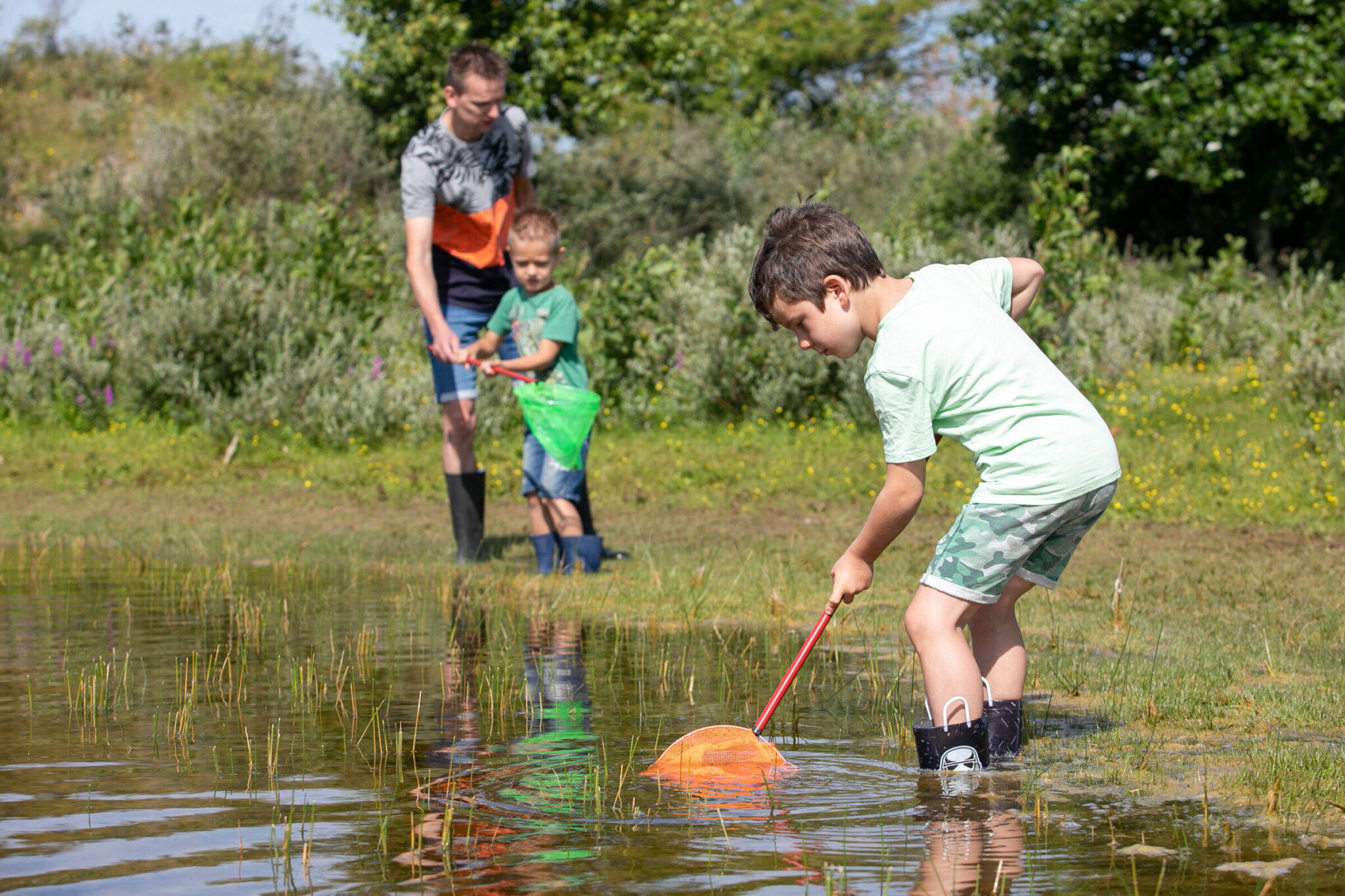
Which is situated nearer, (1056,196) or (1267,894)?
(1267,894)

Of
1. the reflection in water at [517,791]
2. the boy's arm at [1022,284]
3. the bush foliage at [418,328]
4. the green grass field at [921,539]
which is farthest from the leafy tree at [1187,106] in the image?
the reflection in water at [517,791]

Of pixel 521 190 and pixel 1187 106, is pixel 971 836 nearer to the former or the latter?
pixel 521 190

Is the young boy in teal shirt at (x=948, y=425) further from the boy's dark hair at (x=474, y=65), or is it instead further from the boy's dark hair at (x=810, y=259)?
the boy's dark hair at (x=474, y=65)

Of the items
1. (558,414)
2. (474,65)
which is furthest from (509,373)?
(474,65)

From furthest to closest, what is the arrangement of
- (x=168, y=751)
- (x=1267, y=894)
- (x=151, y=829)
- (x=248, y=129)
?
1. (x=248, y=129)
2. (x=168, y=751)
3. (x=151, y=829)
4. (x=1267, y=894)

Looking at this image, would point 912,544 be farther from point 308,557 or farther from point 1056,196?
point 1056,196

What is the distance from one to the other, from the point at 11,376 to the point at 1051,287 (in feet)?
32.0

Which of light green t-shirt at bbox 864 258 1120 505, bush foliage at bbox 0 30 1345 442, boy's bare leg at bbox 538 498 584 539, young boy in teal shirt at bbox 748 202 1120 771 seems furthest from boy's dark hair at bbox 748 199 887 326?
bush foliage at bbox 0 30 1345 442

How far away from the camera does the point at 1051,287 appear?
12164mm

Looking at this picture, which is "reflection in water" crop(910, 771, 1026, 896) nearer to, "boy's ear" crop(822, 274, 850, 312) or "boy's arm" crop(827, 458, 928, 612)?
"boy's arm" crop(827, 458, 928, 612)

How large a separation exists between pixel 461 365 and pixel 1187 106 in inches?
526

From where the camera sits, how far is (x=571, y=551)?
746 cm

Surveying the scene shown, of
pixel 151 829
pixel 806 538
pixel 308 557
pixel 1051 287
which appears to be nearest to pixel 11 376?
pixel 308 557

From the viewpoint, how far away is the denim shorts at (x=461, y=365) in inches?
302
